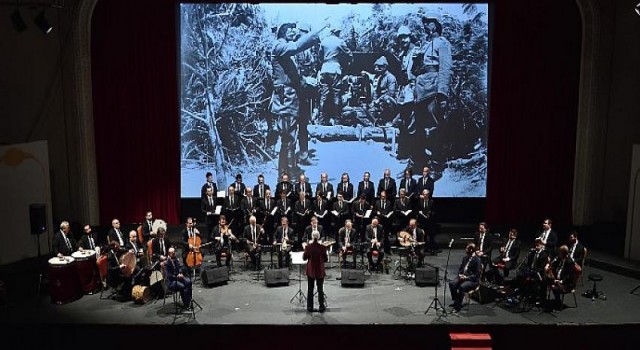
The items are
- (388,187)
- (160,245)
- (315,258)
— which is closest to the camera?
(315,258)

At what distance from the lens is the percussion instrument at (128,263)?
13.2 meters

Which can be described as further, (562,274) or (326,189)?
(326,189)

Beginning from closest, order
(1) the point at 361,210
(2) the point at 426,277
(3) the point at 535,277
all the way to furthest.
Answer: (3) the point at 535,277 → (2) the point at 426,277 → (1) the point at 361,210

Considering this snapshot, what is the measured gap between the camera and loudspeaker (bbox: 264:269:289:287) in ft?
45.7

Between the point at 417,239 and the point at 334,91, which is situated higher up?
the point at 334,91

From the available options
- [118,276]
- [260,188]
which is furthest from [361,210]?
[118,276]

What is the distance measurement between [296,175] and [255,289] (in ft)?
12.7

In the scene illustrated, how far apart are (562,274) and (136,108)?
9.71m

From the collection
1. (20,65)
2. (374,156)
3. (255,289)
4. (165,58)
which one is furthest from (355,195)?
(20,65)

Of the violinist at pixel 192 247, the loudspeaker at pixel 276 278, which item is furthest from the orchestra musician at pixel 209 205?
the loudspeaker at pixel 276 278

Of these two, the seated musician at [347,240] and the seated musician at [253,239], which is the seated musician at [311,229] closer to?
the seated musician at [347,240]

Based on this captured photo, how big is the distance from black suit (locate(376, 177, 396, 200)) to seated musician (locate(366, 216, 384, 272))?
1483 mm

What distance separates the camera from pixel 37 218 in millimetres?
14180

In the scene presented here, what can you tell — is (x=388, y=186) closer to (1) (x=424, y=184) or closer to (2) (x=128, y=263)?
(1) (x=424, y=184)
